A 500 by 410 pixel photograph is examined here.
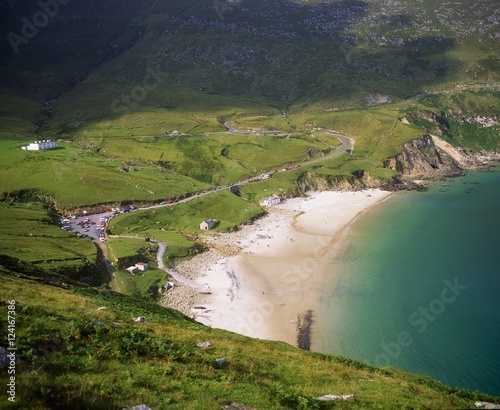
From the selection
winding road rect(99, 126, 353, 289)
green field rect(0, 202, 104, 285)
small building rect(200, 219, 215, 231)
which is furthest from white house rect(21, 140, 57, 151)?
small building rect(200, 219, 215, 231)

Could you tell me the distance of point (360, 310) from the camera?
63.7 metres

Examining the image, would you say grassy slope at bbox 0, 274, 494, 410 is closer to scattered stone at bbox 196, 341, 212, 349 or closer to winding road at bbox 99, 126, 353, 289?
scattered stone at bbox 196, 341, 212, 349

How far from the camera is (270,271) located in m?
78.0

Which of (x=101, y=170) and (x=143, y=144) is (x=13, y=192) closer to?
(x=101, y=170)

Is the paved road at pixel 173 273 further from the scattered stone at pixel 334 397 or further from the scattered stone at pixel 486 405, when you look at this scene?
the scattered stone at pixel 486 405

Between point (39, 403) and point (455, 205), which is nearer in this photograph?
point (39, 403)

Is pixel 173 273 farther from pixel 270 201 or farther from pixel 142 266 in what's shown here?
pixel 270 201

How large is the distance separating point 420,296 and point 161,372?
197 feet

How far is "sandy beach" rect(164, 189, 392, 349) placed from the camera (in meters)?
60.9

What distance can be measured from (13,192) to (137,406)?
→ 104m

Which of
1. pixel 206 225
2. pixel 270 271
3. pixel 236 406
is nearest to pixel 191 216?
pixel 206 225

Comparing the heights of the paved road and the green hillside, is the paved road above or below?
below

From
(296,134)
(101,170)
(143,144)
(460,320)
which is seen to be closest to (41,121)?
(143,144)

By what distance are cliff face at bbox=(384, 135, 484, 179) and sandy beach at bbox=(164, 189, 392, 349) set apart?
163ft
